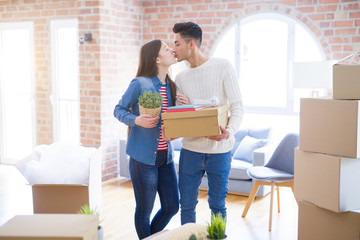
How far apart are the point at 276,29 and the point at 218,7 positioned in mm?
771

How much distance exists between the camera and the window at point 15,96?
6.12 m

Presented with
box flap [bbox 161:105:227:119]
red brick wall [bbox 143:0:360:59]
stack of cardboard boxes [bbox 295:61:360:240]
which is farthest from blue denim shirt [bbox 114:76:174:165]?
red brick wall [bbox 143:0:360:59]

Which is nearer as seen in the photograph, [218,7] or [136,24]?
[218,7]

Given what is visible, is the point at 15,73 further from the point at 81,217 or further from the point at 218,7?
the point at 81,217

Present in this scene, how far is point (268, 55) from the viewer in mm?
5445

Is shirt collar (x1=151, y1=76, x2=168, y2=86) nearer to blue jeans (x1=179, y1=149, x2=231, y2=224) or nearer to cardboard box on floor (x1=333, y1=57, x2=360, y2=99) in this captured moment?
blue jeans (x1=179, y1=149, x2=231, y2=224)

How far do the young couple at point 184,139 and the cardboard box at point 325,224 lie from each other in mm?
523

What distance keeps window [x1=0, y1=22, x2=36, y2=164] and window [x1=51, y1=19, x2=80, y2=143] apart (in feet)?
1.62

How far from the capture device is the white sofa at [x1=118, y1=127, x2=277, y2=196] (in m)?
4.47

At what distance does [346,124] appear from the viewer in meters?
2.35

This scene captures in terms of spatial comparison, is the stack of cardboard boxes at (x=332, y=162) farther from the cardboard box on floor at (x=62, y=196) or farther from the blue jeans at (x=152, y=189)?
the cardboard box on floor at (x=62, y=196)

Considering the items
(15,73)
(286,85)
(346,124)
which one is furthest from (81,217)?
(15,73)

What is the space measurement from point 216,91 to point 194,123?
29 centimetres

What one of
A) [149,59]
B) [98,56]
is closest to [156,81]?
[149,59]
